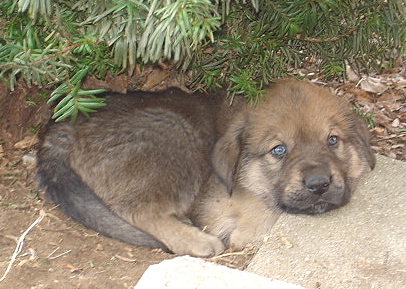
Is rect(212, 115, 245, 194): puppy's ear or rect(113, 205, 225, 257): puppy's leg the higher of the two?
rect(212, 115, 245, 194): puppy's ear

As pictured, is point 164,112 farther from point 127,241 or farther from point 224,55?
point 127,241

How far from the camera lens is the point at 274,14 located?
3.35 m

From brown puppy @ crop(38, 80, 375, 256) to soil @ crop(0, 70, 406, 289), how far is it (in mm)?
106

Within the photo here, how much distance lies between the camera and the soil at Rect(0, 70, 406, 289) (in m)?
3.13

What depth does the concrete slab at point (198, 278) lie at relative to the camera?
8.96 ft

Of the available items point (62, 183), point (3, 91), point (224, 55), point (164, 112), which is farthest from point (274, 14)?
point (3, 91)

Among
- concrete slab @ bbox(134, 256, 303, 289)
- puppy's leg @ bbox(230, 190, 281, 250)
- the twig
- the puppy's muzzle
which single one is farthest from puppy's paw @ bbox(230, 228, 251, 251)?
the twig

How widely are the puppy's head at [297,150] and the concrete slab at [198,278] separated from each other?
761 millimetres

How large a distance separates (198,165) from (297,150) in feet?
2.09

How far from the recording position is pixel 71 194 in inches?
143

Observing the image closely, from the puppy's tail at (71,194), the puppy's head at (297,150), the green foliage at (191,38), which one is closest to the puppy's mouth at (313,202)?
the puppy's head at (297,150)

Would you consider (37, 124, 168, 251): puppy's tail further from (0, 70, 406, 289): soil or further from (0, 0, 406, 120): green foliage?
(0, 0, 406, 120): green foliage

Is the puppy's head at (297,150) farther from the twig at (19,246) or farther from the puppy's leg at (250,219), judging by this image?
the twig at (19,246)

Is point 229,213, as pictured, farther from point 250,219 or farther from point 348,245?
point 348,245
